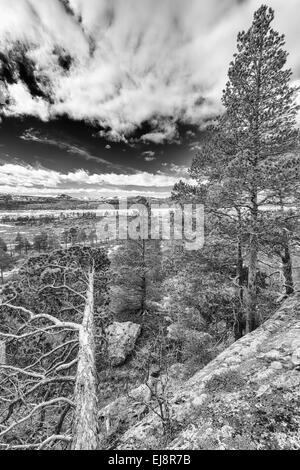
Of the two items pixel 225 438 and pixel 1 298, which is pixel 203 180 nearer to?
pixel 225 438

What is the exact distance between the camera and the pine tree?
6.64 meters

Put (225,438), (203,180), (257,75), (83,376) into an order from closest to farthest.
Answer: (225,438) < (83,376) < (257,75) < (203,180)

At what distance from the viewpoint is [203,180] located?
8.84 m

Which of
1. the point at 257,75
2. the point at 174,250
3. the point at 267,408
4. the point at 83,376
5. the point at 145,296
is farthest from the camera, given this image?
the point at 145,296

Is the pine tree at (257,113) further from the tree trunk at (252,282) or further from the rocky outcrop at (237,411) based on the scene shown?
the rocky outcrop at (237,411)

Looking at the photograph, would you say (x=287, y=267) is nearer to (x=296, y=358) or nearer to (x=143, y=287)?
(x=296, y=358)

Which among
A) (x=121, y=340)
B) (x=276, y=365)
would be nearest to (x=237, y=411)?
(x=276, y=365)

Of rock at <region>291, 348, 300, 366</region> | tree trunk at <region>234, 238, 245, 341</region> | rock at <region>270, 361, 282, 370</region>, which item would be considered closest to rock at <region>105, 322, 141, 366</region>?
tree trunk at <region>234, 238, 245, 341</region>

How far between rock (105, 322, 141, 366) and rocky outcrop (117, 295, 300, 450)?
986 cm

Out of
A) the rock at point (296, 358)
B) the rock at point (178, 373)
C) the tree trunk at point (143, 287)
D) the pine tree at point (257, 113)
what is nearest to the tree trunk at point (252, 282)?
the pine tree at point (257, 113)

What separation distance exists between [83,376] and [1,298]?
5305 mm

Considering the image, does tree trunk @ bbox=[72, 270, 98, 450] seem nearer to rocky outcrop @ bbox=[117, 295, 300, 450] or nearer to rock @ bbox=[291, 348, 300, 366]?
rocky outcrop @ bbox=[117, 295, 300, 450]

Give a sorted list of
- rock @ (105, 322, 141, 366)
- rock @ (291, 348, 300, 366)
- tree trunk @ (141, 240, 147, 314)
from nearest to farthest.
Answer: rock @ (291, 348, 300, 366) < rock @ (105, 322, 141, 366) < tree trunk @ (141, 240, 147, 314)

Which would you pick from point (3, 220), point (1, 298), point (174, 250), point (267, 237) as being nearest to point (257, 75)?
point (267, 237)
